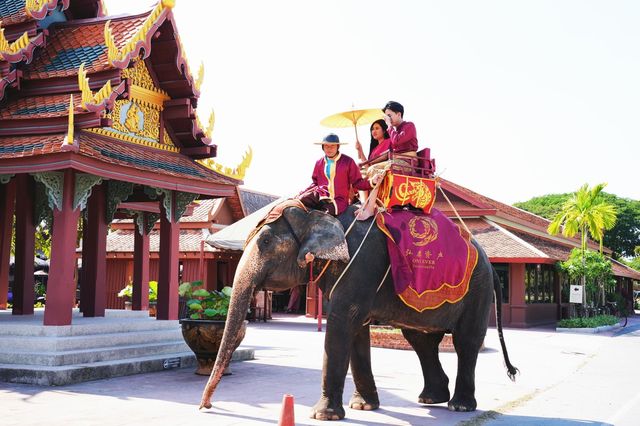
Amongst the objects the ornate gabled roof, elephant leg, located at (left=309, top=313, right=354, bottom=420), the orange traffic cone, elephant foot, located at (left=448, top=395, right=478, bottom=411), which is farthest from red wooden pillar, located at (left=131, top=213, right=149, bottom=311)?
the orange traffic cone

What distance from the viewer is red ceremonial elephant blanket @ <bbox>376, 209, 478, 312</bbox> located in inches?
287

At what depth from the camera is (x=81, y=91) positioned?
11.1 m

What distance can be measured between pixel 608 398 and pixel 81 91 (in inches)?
380

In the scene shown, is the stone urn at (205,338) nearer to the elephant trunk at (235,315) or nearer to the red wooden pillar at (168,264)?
the red wooden pillar at (168,264)

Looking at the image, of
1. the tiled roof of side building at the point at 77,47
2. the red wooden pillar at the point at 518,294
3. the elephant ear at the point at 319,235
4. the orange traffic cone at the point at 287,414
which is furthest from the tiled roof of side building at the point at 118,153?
the red wooden pillar at the point at 518,294

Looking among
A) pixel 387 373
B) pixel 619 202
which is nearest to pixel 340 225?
pixel 387 373

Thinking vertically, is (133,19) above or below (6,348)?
above

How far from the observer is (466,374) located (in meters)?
7.85

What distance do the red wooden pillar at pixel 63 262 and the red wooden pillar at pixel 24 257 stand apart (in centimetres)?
358

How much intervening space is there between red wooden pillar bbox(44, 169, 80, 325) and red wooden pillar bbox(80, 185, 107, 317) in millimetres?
2876

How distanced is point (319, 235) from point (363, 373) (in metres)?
2.02

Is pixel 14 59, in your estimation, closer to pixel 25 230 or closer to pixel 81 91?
pixel 81 91

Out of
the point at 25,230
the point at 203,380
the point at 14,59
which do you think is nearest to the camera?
the point at 203,380

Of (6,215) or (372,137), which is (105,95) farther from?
(6,215)
